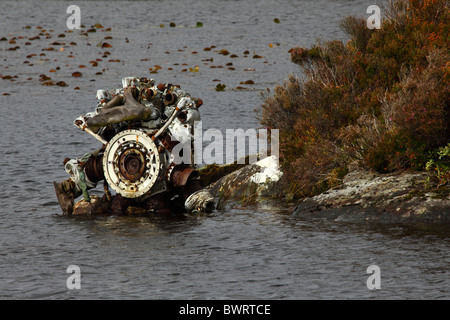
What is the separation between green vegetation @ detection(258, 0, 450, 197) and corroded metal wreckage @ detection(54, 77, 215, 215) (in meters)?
2.41

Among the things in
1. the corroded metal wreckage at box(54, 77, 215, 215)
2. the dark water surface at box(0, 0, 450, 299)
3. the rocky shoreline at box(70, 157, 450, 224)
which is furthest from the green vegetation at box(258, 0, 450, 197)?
the corroded metal wreckage at box(54, 77, 215, 215)

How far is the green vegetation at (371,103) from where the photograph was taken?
49.3 feet

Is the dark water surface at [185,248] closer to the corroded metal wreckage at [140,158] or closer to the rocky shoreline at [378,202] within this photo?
the rocky shoreline at [378,202]

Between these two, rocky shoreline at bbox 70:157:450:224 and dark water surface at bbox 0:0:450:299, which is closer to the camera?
dark water surface at bbox 0:0:450:299

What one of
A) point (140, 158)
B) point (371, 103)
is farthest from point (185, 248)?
point (371, 103)

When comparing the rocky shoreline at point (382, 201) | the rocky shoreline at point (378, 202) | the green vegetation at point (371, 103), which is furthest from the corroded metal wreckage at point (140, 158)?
the green vegetation at point (371, 103)

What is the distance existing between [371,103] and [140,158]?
478 centimetres

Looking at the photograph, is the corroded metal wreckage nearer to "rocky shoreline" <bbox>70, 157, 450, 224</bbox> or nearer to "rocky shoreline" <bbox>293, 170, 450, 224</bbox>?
"rocky shoreline" <bbox>70, 157, 450, 224</bbox>

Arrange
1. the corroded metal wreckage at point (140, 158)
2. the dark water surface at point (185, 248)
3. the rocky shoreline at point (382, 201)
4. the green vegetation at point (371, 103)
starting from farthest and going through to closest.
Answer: the corroded metal wreckage at point (140, 158) < the green vegetation at point (371, 103) < the rocky shoreline at point (382, 201) < the dark water surface at point (185, 248)

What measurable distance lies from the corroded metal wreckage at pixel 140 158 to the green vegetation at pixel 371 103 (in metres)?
2.41

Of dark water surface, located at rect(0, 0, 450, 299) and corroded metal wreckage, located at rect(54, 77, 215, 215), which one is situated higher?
corroded metal wreckage, located at rect(54, 77, 215, 215)

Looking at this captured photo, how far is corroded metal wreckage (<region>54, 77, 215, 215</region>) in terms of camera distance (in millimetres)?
15664

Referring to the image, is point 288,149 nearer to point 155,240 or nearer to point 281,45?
point 155,240

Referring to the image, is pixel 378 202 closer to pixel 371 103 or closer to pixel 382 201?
pixel 382 201
